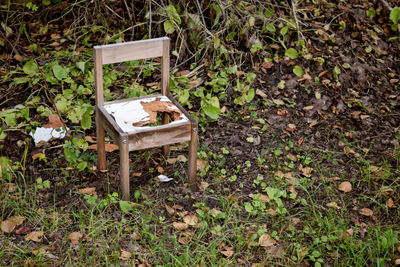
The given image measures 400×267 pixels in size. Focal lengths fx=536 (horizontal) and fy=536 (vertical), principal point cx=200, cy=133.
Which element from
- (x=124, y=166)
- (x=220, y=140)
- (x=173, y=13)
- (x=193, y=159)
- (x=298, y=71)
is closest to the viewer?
(x=124, y=166)

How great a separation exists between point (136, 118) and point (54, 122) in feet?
3.52

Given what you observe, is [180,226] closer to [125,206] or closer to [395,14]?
[125,206]

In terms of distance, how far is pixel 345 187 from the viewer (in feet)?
12.4

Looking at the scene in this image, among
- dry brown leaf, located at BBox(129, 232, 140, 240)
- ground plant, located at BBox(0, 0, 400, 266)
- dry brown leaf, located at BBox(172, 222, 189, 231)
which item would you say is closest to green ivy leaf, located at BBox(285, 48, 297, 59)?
ground plant, located at BBox(0, 0, 400, 266)

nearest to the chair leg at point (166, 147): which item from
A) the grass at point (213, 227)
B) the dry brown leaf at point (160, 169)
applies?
the dry brown leaf at point (160, 169)

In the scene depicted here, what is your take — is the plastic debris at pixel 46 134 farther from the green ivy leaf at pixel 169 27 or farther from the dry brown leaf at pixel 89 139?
the green ivy leaf at pixel 169 27

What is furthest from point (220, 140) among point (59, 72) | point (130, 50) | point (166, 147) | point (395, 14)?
point (395, 14)

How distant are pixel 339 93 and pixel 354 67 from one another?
42 centimetres

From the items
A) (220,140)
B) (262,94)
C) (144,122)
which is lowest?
(220,140)

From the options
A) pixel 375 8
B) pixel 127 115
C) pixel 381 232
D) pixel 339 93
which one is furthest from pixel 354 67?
pixel 127 115

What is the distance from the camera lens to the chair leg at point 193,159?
11.4 feet

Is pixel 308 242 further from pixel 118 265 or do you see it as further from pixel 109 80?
pixel 109 80

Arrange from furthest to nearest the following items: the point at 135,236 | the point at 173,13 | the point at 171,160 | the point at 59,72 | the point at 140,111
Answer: the point at 173,13, the point at 59,72, the point at 171,160, the point at 140,111, the point at 135,236

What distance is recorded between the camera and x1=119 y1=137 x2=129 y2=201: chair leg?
10.7ft
